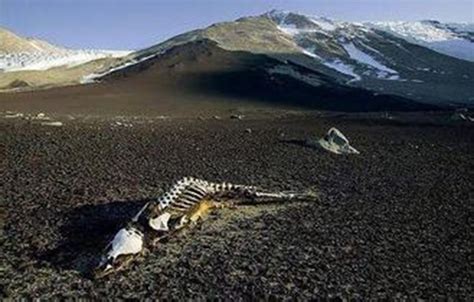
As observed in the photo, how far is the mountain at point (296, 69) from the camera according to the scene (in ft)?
212

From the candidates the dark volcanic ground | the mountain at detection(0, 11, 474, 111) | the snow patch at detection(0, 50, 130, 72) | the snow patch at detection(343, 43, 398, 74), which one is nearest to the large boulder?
the dark volcanic ground

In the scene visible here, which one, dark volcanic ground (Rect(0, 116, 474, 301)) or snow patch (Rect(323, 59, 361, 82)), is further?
snow patch (Rect(323, 59, 361, 82))

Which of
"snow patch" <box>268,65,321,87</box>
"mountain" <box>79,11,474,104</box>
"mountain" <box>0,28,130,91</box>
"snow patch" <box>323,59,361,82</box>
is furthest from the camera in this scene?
"snow patch" <box>323,59,361,82</box>

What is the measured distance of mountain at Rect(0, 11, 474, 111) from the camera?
64562 millimetres

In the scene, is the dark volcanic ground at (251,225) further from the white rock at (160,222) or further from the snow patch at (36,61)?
the snow patch at (36,61)

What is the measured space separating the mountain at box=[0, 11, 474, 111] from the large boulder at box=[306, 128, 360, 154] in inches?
1408

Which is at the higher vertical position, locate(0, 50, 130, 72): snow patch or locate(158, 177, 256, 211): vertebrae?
locate(158, 177, 256, 211): vertebrae

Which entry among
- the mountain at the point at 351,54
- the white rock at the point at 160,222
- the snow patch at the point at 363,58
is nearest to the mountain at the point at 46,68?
the mountain at the point at 351,54

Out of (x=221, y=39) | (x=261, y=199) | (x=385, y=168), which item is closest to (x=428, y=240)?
(x=261, y=199)

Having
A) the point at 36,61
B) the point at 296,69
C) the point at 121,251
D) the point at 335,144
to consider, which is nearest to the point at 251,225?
the point at 121,251

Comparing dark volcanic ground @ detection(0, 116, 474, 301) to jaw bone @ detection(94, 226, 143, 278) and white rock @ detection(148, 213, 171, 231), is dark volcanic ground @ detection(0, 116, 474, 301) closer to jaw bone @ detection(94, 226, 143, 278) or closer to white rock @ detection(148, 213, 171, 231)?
jaw bone @ detection(94, 226, 143, 278)

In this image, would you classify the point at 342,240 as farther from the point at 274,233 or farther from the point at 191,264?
the point at 191,264

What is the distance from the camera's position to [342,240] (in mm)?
11445

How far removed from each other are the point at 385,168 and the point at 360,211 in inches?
264
